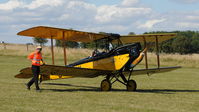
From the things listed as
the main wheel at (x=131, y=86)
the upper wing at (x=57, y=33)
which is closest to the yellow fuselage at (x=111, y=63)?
the main wheel at (x=131, y=86)

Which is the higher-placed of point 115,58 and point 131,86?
point 115,58

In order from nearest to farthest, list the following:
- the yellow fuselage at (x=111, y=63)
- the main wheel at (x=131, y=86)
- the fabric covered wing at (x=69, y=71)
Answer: the fabric covered wing at (x=69, y=71) < the yellow fuselage at (x=111, y=63) < the main wheel at (x=131, y=86)

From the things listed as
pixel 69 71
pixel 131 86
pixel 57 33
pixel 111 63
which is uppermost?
pixel 57 33

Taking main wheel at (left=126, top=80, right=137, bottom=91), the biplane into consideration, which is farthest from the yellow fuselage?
main wheel at (left=126, top=80, right=137, bottom=91)

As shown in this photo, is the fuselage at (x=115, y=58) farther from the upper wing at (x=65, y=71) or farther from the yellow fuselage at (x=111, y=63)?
the upper wing at (x=65, y=71)

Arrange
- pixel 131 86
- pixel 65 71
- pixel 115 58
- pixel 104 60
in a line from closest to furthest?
pixel 65 71 < pixel 115 58 < pixel 104 60 < pixel 131 86

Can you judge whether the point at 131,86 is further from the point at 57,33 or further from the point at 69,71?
the point at 57,33

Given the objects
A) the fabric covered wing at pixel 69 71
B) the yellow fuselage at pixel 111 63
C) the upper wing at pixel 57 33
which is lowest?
the fabric covered wing at pixel 69 71

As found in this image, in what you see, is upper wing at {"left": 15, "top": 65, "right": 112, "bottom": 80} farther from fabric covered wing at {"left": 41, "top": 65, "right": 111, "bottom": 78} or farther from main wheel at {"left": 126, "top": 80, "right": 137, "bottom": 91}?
main wheel at {"left": 126, "top": 80, "right": 137, "bottom": 91}

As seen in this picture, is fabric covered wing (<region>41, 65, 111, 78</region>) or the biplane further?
the biplane

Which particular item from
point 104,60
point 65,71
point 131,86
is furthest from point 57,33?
point 131,86

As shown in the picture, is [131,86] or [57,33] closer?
[131,86]

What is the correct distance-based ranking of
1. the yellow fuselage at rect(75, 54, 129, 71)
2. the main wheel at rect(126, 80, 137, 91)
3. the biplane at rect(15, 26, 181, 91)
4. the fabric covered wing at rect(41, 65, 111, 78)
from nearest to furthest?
the fabric covered wing at rect(41, 65, 111, 78), the biplane at rect(15, 26, 181, 91), the yellow fuselage at rect(75, 54, 129, 71), the main wheel at rect(126, 80, 137, 91)

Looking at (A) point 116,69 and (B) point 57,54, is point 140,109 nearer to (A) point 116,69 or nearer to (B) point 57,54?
(A) point 116,69
